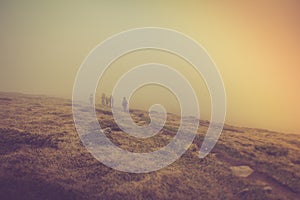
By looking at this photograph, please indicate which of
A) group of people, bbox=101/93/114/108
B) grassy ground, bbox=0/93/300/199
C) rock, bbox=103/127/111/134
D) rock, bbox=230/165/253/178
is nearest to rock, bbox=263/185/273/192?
grassy ground, bbox=0/93/300/199

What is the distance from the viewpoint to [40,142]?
31.4m

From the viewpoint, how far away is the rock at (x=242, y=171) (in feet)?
86.8

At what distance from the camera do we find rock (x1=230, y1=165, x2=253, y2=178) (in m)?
26.5

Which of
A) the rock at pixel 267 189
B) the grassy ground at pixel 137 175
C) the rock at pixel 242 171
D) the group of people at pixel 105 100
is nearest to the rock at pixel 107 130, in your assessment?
the grassy ground at pixel 137 175

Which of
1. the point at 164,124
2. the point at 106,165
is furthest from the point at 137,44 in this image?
the point at 106,165

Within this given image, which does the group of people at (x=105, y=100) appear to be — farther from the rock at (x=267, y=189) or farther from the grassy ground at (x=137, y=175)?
the rock at (x=267, y=189)

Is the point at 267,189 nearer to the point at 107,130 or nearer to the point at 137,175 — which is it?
the point at 137,175

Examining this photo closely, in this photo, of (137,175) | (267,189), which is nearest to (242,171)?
(267,189)

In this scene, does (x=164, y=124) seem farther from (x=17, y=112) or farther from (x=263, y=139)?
(x=17, y=112)

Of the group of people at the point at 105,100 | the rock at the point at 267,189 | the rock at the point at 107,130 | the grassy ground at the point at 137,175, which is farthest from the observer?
the group of people at the point at 105,100

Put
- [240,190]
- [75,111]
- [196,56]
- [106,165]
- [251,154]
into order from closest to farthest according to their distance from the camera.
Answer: [240,190] → [106,165] → [251,154] → [196,56] → [75,111]

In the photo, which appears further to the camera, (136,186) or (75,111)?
(75,111)

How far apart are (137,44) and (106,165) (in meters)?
17.3

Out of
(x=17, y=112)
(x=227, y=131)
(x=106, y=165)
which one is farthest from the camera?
(x=17, y=112)
